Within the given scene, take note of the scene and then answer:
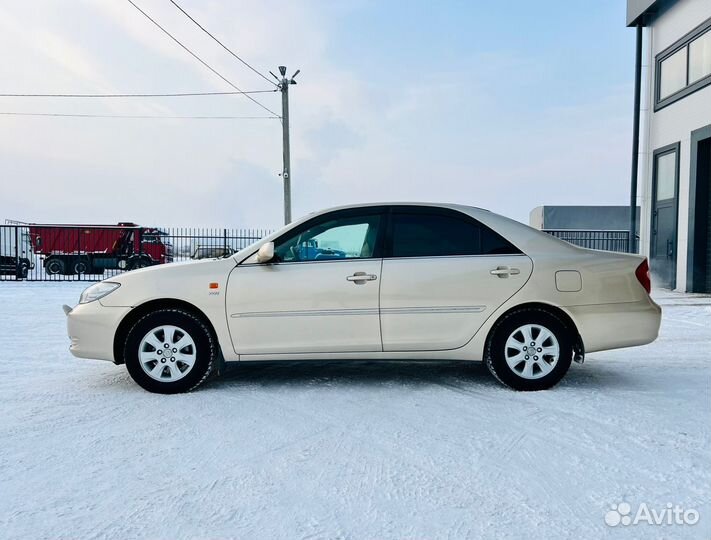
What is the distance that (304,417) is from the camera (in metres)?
3.87

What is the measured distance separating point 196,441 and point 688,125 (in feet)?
49.0

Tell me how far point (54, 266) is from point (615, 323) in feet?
77.1

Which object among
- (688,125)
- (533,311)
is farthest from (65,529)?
(688,125)

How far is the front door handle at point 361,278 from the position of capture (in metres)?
4.52

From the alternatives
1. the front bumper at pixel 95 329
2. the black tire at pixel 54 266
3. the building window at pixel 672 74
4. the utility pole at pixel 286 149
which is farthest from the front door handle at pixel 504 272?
the black tire at pixel 54 266

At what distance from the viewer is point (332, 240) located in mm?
4742

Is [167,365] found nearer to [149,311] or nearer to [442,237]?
[149,311]

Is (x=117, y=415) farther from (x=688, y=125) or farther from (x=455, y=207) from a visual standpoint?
(x=688, y=125)

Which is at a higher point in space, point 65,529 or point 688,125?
point 688,125

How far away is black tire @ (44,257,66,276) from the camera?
22766 mm

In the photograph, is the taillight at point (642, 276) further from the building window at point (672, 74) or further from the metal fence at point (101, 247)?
the metal fence at point (101, 247)

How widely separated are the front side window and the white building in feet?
39.5

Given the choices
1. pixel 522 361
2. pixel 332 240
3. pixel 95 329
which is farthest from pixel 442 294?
pixel 95 329

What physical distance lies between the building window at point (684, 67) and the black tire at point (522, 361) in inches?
465
